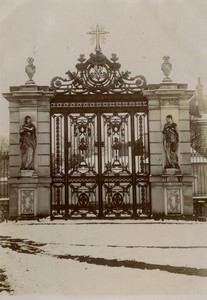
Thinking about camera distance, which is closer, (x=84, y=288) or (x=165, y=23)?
(x=84, y=288)

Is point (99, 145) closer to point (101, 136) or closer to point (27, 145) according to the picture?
point (101, 136)

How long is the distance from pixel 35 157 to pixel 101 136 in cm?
85

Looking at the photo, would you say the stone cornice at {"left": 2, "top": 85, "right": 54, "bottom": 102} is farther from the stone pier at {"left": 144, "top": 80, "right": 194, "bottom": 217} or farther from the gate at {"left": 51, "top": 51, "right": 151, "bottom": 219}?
the stone pier at {"left": 144, "top": 80, "right": 194, "bottom": 217}

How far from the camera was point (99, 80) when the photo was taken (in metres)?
6.06

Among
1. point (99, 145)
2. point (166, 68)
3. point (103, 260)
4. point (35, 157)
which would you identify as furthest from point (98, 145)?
point (103, 260)

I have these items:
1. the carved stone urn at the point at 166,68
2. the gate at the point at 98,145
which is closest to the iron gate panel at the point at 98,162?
the gate at the point at 98,145

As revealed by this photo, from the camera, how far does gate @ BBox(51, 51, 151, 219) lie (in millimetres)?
5996

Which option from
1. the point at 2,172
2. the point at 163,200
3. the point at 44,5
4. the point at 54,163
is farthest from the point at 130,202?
the point at 44,5

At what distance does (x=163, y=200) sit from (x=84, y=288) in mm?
2279

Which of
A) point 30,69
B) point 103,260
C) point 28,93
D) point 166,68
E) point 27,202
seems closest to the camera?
point 103,260

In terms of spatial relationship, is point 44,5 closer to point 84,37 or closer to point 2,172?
point 84,37

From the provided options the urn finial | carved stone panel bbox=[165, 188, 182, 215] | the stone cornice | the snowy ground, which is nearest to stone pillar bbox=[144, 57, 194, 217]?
carved stone panel bbox=[165, 188, 182, 215]

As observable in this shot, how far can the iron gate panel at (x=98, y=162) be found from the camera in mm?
5988

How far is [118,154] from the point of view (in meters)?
6.03
